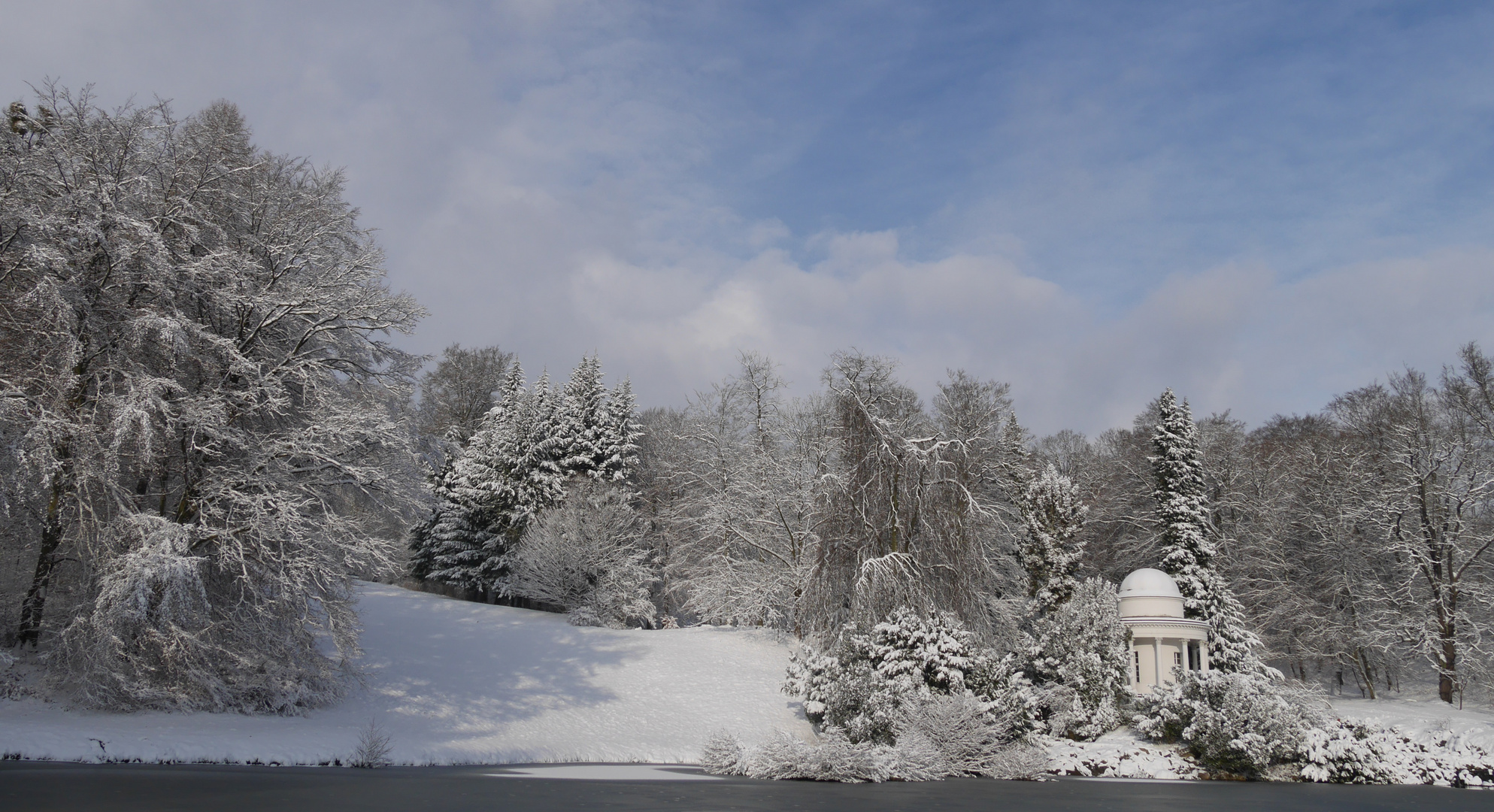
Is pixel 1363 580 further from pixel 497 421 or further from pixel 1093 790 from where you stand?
pixel 497 421

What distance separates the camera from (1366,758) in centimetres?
1947

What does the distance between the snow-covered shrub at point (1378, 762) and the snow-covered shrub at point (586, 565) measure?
81.1 ft


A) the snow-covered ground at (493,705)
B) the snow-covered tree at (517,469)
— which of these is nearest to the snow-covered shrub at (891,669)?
the snow-covered ground at (493,705)

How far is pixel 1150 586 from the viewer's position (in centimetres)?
3005

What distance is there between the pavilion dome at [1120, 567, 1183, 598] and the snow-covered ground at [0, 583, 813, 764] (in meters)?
12.3

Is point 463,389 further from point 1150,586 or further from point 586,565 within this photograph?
point 1150,586

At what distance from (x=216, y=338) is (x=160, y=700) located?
7.05 m

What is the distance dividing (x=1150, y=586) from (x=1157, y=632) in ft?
5.08

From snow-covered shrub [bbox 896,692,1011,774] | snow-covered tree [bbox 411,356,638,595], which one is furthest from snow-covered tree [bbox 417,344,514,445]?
snow-covered shrub [bbox 896,692,1011,774]

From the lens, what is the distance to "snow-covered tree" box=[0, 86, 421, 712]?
51.9 feet

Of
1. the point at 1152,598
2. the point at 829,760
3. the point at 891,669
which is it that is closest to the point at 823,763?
the point at 829,760

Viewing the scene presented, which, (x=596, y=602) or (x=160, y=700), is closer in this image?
(x=160, y=700)

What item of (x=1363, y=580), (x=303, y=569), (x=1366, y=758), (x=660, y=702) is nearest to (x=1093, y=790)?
(x=1366, y=758)

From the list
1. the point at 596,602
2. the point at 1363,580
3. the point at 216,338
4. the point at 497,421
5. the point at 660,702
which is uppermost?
the point at 497,421
